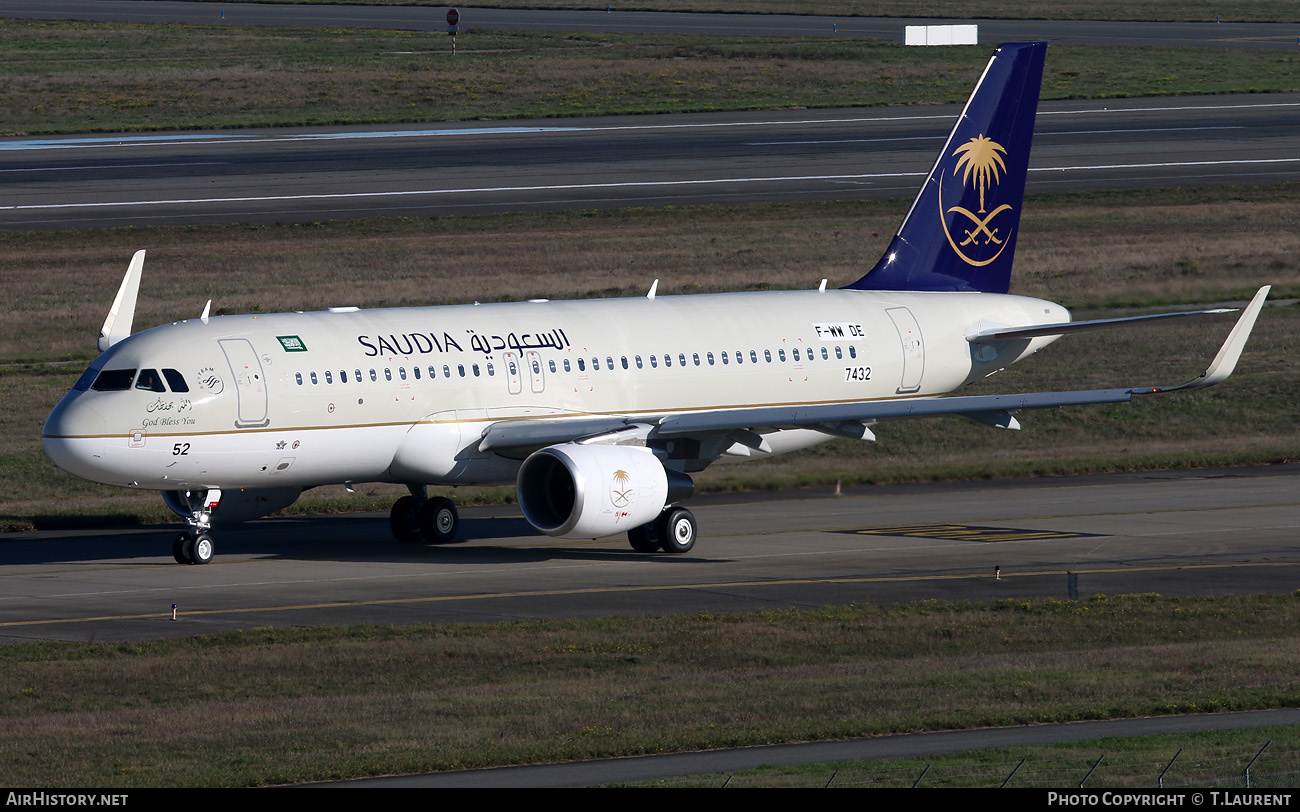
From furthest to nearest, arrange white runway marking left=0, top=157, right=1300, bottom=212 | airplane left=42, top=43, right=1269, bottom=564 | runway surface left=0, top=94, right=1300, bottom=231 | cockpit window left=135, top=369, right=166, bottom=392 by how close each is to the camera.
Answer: runway surface left=0, top=94, right=1300, bottom=231, white runway marking left=0, top=157, right=1300, bottom=212, airplane left=42, top=43, right=1269, bottom=564, cockpit window left=135, top=369, right=166, bottom=392

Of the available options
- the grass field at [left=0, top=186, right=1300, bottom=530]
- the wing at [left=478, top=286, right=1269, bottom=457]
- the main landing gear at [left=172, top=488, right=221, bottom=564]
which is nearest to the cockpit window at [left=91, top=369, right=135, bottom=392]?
the main landing gear at [left=172, top=488, right=221, bottom=564]

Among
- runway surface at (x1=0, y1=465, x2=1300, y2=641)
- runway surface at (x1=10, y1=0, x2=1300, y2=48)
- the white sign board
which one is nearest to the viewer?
runway surface at (x1=0, y1=465, x2=1300, y2=641)

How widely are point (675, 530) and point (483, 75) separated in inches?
2880

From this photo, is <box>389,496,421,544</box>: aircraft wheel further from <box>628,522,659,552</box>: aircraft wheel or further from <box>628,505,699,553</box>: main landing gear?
<box>628,505,699,553</box>: main landing gear

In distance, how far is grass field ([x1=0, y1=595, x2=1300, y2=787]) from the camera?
20.5 meters

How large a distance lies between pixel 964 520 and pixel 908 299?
5.60m

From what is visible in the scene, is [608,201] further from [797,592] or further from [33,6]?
[33,6]

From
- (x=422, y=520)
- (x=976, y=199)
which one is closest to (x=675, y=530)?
(x=422, y=520)

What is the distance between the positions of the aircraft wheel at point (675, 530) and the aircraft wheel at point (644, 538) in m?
0.17

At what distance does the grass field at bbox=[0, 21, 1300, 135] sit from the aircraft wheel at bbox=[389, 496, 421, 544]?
2359 inches
